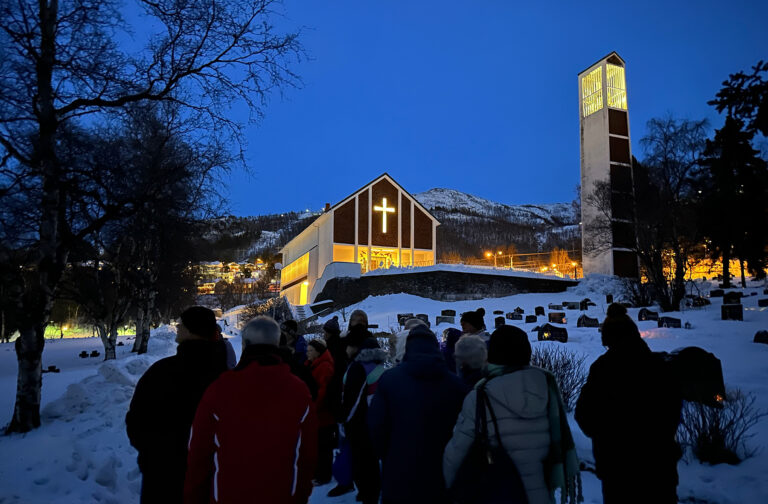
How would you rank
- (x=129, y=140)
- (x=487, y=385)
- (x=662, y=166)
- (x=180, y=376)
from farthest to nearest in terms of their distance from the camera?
1. (x=662, y=166)
2. (x=129, y=140)
3. (x=180, y=376)
4. (x=487, y=385)

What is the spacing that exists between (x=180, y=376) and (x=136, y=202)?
467 cm

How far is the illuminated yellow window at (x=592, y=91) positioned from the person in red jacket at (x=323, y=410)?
33.4 metres

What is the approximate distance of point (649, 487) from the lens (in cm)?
287

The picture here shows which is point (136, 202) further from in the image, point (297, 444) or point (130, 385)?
point (297, 444)

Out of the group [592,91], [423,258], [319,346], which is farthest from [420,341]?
[592,91]

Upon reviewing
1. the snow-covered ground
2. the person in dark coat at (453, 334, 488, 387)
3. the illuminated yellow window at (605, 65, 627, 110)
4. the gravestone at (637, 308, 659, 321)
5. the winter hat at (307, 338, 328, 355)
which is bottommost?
the snow-covered ground

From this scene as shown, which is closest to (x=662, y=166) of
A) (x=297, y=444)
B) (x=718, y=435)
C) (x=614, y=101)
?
(x=614, y=101)

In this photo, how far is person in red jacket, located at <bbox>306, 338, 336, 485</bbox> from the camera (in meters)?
4.91

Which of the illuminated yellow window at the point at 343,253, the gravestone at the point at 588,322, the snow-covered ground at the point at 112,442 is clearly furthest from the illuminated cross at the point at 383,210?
the snow-covered ground at the point at 112,442

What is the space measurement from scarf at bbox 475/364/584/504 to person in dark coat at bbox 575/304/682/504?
45 centimetres

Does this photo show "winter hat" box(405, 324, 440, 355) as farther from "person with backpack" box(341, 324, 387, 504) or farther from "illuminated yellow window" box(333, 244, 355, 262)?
"illuminated yellow window" box(333, 244, 355, 262)

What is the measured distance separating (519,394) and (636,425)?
3.13 feet

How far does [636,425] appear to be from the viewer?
2.87 meters

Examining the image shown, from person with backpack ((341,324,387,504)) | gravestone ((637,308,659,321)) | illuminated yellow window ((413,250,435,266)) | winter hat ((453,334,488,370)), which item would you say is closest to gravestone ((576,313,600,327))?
gravestone ((637,308,659,321))
